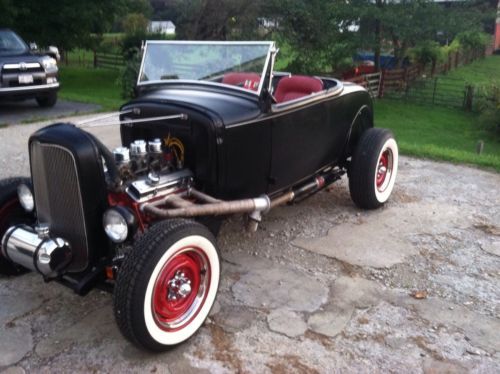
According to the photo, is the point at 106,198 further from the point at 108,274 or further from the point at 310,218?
the point at 310,218

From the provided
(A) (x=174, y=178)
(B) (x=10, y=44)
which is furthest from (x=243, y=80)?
(B) (x=10, y=44)

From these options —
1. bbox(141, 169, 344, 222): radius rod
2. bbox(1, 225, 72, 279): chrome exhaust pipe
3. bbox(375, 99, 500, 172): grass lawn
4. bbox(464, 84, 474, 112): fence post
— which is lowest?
bbox(375, 99, 500, 172): grass lawn

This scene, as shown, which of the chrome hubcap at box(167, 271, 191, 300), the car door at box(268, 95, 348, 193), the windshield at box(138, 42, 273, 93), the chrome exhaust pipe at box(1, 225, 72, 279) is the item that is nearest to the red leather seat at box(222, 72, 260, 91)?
the windshield at box(138, 42, 273, 93)

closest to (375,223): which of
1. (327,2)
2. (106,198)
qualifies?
(106,198)

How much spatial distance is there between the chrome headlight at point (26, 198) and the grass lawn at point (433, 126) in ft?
26.6

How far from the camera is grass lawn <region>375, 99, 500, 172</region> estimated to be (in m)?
12.9

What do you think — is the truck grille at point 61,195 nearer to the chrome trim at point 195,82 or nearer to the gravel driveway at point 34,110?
the chrome trim at point 195,82

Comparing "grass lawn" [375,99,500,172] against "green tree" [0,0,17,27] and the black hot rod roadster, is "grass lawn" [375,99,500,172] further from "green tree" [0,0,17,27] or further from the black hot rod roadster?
"green tree" [0,0,17,27]

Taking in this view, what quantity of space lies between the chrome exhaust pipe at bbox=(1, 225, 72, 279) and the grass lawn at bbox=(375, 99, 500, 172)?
8.29 meters

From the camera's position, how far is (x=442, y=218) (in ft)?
16.8

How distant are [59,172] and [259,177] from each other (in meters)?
1.53

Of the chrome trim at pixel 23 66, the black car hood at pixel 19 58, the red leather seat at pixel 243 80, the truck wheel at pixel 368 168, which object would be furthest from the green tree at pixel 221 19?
the red leather seat at pixel 243 80

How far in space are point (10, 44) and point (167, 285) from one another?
10.2 meters

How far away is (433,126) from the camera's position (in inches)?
599
